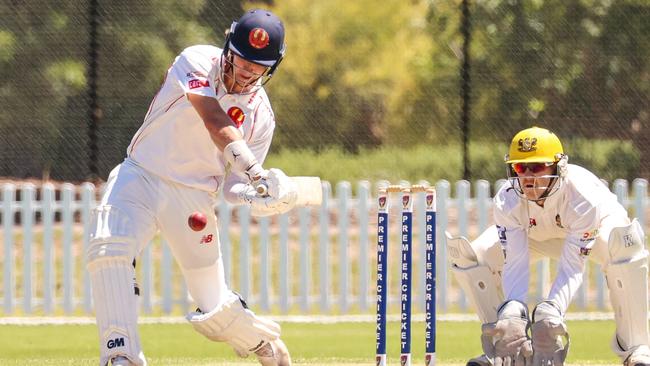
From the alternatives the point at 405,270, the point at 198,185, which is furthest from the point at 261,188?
the point at 405,270

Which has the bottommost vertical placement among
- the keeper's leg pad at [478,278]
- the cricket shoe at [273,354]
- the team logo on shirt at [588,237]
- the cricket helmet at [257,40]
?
the cricket shoe at [273,354]

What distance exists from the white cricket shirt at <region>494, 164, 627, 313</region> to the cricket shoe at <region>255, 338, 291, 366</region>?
1.06 m

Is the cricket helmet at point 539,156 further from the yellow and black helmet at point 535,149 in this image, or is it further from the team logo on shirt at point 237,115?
the team logo on shirt at point 237,115

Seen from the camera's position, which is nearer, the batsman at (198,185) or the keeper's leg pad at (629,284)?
the batsman at (198,185)

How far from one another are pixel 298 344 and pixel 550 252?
3.09 m

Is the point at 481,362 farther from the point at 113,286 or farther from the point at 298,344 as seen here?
the point at 298,344

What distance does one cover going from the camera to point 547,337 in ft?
20.5

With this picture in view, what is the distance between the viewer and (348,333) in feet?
34.3

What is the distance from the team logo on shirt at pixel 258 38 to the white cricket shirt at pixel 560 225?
1500 mm

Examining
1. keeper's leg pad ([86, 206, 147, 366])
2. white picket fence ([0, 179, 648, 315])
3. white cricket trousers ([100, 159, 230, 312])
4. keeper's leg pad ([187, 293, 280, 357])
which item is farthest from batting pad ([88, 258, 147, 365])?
white picket fence ([0, 179, 648, 315])

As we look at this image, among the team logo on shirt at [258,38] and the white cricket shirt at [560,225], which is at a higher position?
the team logo on shirt at [258,38]

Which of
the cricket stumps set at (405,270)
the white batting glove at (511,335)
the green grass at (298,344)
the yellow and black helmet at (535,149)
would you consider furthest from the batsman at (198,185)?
the green grass at (298,344)

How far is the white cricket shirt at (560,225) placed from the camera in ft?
21.4

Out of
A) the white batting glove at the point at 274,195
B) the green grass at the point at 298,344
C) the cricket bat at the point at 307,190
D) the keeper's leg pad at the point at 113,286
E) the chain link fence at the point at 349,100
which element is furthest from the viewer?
the chain link fence at the point at 349,100
